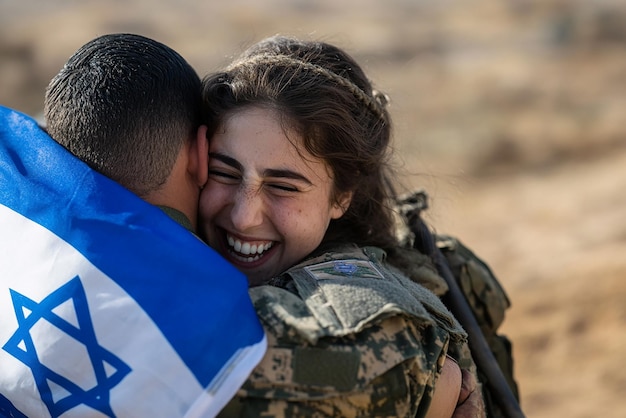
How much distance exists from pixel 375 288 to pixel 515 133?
437 inches

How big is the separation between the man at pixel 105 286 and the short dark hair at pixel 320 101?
1.35 feet

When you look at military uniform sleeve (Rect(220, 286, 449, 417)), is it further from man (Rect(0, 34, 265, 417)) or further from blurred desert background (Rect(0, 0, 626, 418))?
blurred desert background (Rect(0, 0, 626, 418))

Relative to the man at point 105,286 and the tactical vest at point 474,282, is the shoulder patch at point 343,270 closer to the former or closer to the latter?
the man at point 105,286

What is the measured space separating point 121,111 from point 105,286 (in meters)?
0.57

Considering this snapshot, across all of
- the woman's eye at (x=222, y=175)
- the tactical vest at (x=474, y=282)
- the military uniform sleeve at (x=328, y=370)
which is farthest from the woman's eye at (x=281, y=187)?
the tactical vest at (x=474, y=282)

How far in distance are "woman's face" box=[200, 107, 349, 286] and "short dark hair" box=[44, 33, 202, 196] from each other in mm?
204

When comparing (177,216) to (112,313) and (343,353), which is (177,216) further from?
(343,353)

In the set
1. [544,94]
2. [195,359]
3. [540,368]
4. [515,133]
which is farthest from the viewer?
[544,94]

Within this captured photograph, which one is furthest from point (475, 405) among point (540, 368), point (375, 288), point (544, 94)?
point (544, 94)

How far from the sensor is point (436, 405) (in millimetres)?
2477

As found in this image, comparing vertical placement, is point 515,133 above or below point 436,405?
below

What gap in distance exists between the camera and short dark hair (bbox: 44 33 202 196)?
2.47 meters

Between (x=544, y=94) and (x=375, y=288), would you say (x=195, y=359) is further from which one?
(x=544, y=94)

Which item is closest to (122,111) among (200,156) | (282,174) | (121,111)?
(121,111)
